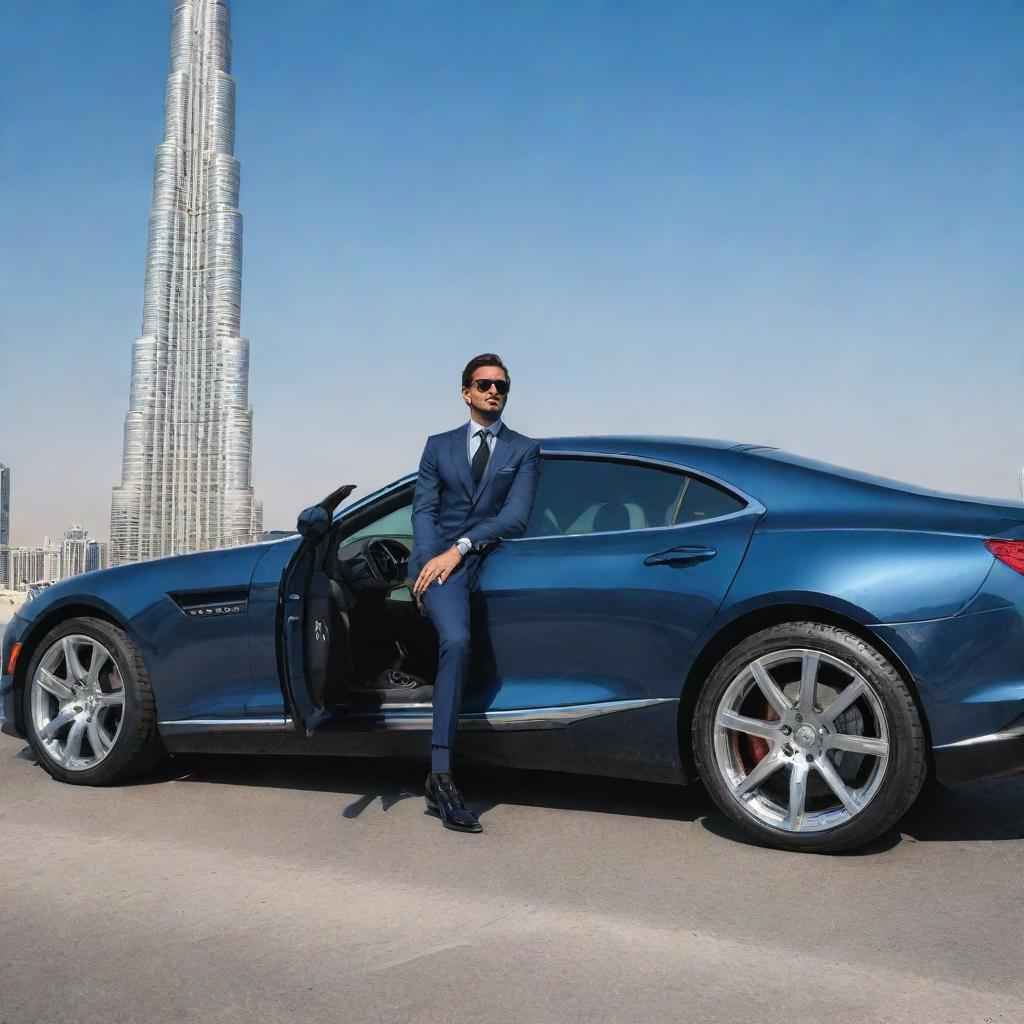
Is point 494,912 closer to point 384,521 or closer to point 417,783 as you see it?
point 417,783

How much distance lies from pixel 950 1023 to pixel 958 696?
129cm

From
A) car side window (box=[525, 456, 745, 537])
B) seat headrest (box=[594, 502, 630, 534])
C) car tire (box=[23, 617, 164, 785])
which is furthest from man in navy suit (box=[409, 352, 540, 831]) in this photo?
car tire (box=[23, 617, 164, 785])

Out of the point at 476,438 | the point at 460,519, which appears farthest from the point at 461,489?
the point at 476,438

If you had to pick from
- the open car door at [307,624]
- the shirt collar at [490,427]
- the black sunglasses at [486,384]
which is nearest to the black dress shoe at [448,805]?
the open car door at [307,624]

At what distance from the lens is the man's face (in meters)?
4.47

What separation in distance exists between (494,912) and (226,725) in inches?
73.2

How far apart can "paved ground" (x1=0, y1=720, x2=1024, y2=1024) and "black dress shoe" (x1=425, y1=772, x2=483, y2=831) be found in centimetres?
6

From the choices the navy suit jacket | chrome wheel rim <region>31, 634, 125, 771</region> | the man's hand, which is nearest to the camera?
the man's hand

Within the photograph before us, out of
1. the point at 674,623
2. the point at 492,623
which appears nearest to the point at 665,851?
the point at 674,623

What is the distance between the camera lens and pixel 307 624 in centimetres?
411

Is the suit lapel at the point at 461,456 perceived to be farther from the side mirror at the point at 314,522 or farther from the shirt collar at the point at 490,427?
the side mirror at the point at 314,522

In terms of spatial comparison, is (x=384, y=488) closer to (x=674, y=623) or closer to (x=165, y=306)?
(x=674, y=623)

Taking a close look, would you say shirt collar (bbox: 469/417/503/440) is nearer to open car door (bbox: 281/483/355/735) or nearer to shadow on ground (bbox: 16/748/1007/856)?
open car door (bbox: 281/483/355/735)

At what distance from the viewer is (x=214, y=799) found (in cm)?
452
